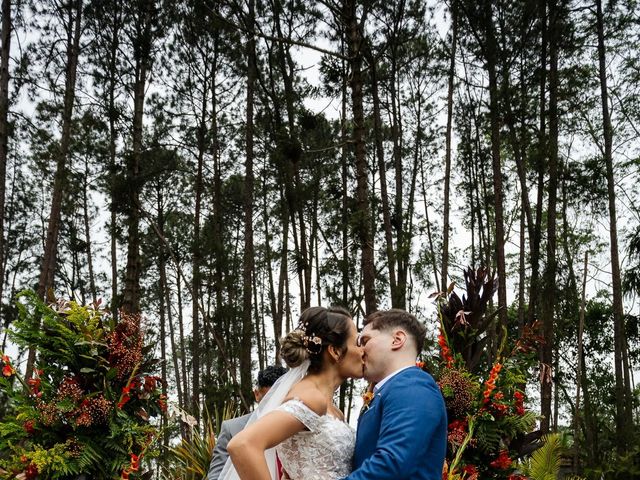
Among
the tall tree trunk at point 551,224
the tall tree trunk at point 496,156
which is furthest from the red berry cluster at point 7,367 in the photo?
the tall tree trunk at point 496,156

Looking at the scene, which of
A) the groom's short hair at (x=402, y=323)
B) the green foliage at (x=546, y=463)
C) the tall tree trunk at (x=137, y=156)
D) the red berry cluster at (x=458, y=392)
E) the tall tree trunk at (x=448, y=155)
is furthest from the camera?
the tall tree trunk at (x=448, y=155)

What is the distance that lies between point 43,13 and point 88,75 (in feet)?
6.01

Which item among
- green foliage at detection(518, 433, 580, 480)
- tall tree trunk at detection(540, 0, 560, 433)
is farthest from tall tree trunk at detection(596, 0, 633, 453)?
green foliage at detection(518, 433, 580, 480)

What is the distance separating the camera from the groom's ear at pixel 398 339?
2.32 meters

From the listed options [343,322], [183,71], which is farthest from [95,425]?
[183,71]

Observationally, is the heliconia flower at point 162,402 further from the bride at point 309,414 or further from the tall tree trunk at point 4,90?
the tall tree trunk at point 4,90

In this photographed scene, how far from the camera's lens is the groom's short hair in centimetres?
236

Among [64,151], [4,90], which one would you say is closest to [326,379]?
[4,90]

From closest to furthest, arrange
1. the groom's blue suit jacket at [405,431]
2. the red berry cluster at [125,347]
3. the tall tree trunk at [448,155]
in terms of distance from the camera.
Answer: the groom's blue suit jacket at [405,431], the red berry cluster at [125,347], the tall tree trunk at [448,155]

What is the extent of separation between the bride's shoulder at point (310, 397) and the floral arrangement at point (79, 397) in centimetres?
229

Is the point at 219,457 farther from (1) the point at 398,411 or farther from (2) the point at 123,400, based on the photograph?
(1) the point at 398,411

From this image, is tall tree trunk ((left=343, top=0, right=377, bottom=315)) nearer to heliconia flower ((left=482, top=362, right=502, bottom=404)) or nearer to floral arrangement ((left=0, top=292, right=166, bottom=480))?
heliconia flower ((left=482, top=362, right=502, bottom=404))

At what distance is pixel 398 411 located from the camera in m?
2.02

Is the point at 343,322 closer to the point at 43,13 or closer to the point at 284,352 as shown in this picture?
the point at 284,352
